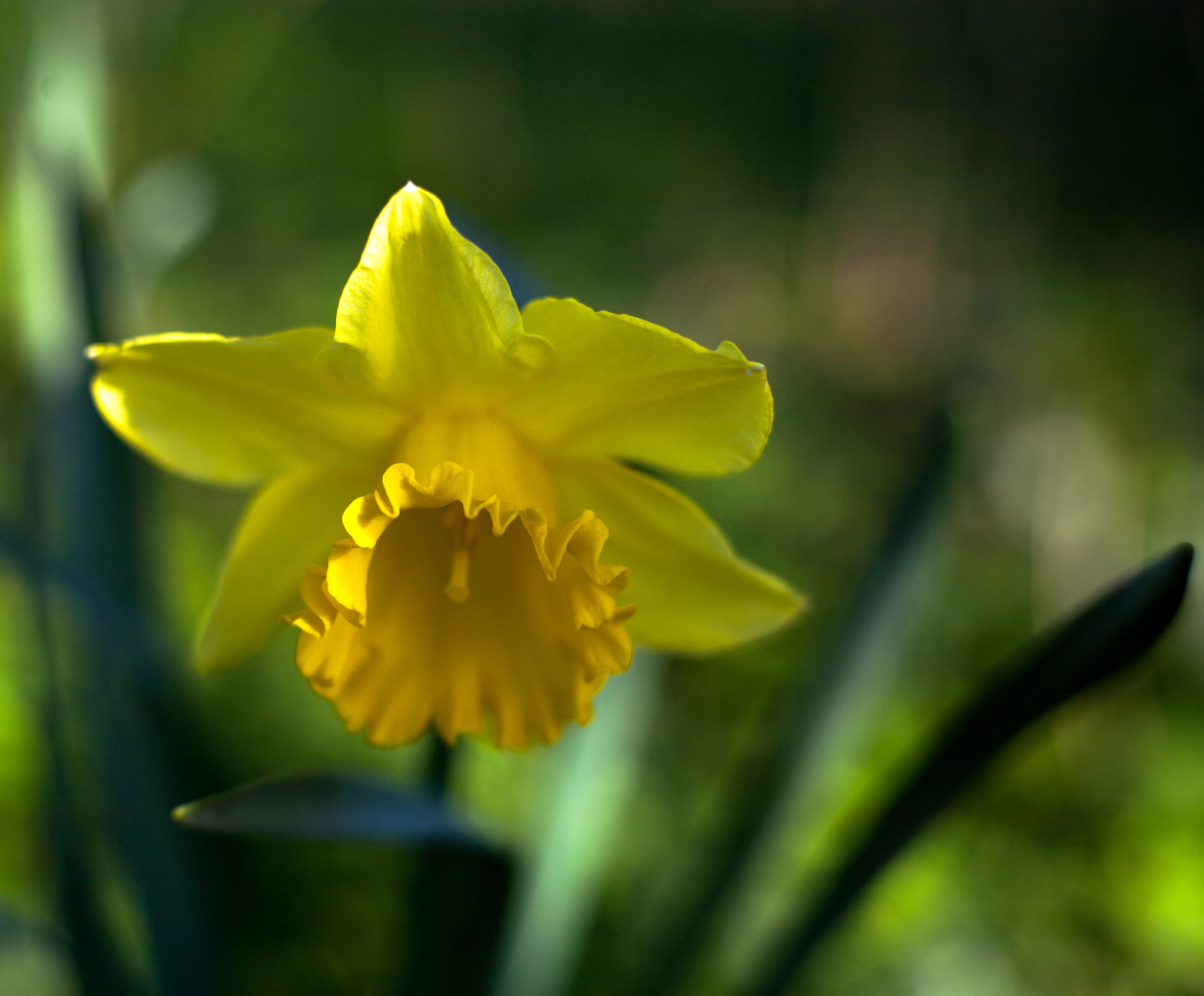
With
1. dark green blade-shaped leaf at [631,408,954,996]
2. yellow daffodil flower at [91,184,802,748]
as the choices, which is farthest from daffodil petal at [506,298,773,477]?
dark green blade-shaped leaf at [631,408,954,996]

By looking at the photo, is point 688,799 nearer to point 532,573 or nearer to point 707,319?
point 532,573

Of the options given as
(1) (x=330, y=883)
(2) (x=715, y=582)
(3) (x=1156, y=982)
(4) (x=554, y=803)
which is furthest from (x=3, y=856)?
(3) (x=1156, y=982)

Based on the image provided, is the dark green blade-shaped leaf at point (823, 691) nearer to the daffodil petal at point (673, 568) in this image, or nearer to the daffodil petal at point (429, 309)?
the daffodil petal at point (673, 568)

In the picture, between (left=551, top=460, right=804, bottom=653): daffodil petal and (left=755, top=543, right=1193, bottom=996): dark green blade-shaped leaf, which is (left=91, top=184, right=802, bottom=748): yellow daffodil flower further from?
(left=755, top=543, right=1193, bottom=996): dark green blade-shaped leaf

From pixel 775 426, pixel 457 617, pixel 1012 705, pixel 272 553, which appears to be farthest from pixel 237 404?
pixel 775 426

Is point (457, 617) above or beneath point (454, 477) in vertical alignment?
beneath

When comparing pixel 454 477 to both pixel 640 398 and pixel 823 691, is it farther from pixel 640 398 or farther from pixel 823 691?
pixel 823 691

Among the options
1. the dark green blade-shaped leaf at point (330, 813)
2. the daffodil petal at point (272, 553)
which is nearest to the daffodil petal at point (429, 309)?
the daffodil petal at point (272, 553)
